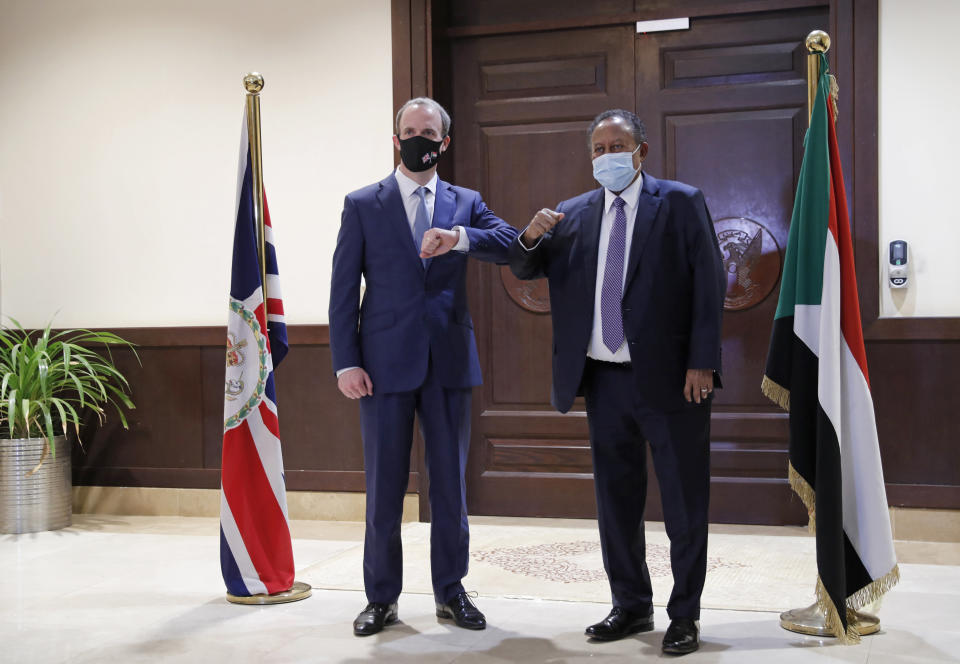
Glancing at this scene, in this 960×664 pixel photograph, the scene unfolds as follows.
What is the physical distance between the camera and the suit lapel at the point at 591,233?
279cm

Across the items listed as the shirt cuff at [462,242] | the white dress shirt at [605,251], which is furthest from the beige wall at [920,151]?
the shirt cuff at [462,242]

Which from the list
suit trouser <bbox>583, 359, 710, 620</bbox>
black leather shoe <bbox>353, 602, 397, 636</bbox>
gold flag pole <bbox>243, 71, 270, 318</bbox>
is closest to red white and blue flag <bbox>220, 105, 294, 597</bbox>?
gold flag pole <bbox>243, 71, 270, 318</bbox>

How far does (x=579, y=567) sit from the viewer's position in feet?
12.1

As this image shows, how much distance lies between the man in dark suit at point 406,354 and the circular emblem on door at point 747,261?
1.80m

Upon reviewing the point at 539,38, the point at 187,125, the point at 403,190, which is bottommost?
the point at 403,190

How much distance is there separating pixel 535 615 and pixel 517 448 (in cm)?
169

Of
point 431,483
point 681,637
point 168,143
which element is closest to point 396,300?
point 431,483

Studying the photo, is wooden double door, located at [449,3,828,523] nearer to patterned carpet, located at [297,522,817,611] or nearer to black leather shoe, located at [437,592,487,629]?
patterned carpet, located at [297,522,817,611]

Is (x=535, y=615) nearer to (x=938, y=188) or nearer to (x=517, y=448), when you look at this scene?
(x=517, y=448)

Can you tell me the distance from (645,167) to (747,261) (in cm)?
63

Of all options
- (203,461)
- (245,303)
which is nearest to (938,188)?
(245,303)

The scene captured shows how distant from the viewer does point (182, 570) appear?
3771 millimetres

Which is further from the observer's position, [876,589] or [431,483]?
[431,483]

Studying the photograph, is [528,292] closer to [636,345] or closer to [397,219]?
[397,219]
